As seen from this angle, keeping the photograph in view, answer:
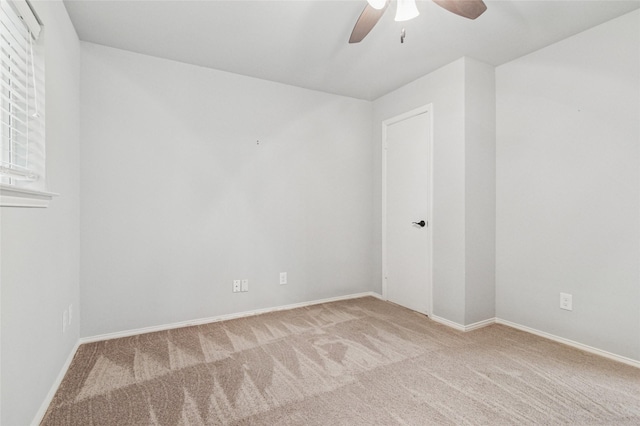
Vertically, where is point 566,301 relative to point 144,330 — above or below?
above

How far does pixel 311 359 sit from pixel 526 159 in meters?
2.54

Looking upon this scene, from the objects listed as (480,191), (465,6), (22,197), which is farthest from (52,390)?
(480,191)

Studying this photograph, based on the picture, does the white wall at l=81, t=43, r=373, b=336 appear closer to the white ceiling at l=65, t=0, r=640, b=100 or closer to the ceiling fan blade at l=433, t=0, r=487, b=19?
the white ceiling at l=65, t=0, r=640, b=100

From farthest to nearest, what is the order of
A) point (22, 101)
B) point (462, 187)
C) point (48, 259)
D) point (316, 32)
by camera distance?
point (462, 187) → point (316, 32) → point (48, 259) → point (22, 101)

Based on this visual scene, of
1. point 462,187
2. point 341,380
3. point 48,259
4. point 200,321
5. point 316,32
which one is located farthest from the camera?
point 200,321

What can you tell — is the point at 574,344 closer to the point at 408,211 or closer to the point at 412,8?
the point at 408,211

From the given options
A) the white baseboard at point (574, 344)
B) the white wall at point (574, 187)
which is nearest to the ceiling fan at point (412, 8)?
the white wall at point (574, 187)

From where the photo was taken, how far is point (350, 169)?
386cm

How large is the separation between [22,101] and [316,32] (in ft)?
6.21

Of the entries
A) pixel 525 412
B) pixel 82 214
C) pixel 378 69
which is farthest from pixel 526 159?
pixel 82 214

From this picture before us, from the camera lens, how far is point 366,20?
1.85 metres

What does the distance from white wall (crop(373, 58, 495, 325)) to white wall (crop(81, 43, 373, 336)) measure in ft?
3.59

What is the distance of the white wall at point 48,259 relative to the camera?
1.31m

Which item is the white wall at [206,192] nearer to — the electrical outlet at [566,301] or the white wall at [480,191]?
the white wall at [480,191]
